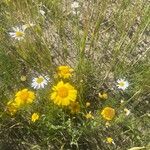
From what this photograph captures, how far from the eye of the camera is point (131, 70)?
2301 millimetres

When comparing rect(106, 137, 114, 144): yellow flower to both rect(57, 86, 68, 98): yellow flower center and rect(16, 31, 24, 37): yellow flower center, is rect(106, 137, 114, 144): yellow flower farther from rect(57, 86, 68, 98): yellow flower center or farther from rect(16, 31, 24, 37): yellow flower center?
rect(16, 31, 24, 37): yellow flower center

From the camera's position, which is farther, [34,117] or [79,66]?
[79,66]

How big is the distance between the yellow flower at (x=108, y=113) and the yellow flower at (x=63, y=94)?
0.60 feet

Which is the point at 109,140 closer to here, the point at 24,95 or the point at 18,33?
the point at 24,95

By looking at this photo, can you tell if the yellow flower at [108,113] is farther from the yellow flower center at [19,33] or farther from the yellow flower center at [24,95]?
the yellow flower center at [19,33]

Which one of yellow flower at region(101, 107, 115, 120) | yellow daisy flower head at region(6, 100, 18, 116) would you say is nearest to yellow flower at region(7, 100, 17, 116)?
yellow daisy flower head at region(6, 100, 18, 116)

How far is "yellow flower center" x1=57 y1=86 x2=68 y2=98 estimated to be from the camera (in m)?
1.93

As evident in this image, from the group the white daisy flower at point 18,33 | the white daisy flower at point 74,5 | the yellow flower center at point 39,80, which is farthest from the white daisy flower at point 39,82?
the white daisy flower at point 74,5

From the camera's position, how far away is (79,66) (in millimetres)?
2104

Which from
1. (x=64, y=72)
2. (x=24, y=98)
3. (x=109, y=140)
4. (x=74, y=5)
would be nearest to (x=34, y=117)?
(x=24, y=98)

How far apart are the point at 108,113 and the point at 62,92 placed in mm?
259

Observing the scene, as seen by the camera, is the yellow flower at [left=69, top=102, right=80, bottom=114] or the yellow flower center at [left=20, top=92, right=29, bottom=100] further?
the yellow flower at [left=69, top=102, right=80, bottom=114]

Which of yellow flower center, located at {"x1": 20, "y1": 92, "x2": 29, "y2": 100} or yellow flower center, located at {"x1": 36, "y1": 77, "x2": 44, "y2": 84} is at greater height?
yellow flower center, located at {"x1": 36, "y1": 77, "x2": 44, "y2": 84}

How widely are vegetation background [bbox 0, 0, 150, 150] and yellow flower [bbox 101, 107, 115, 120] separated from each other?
0.06 m
